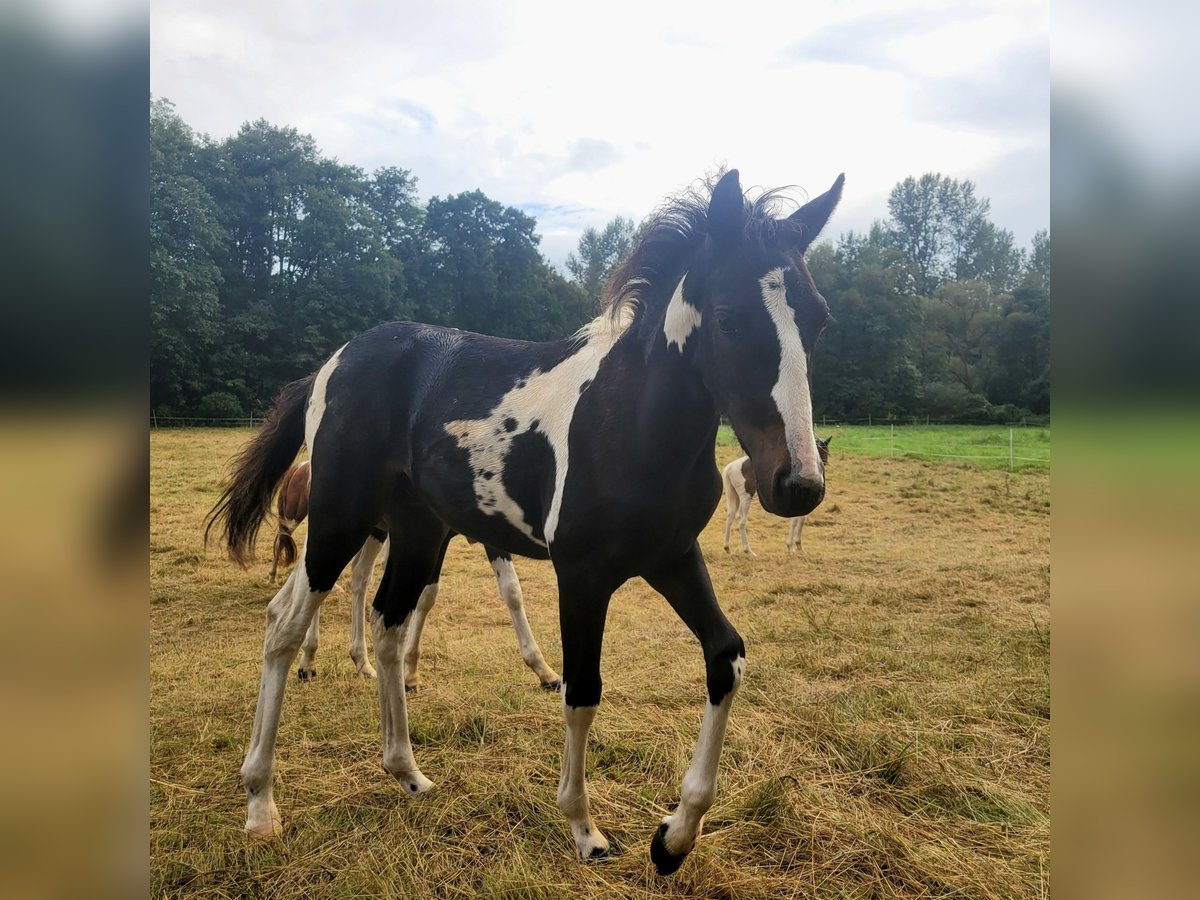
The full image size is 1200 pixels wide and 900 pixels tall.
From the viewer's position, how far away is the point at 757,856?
93.3 inches

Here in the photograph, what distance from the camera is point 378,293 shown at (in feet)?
60.4

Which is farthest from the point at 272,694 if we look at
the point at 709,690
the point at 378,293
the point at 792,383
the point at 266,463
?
the point at 378,293

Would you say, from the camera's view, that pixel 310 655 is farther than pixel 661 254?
Yes

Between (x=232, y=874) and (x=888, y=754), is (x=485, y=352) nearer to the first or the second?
(x=232, y=874)

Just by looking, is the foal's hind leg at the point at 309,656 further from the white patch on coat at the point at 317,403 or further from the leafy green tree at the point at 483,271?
the leafy green tree at the point at 483,271

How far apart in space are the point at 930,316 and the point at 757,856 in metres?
32.7

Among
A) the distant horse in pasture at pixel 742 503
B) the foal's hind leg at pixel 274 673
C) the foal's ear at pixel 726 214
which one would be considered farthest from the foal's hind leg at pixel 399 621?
the distant horse in pasture at pixel 742 503

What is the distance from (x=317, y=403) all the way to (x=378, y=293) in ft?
54.5

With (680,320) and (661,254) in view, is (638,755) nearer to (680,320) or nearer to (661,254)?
(680,320)
